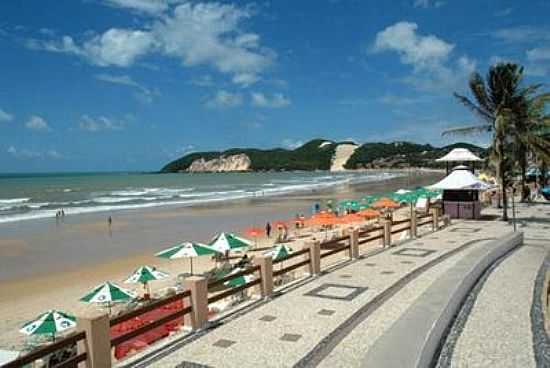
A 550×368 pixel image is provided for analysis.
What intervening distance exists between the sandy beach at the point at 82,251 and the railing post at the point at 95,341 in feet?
16.1

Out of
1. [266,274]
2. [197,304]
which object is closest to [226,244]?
[266,274]

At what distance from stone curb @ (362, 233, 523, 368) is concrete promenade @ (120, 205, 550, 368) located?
158 millimetres

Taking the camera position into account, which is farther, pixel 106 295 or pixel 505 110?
pixel 505 110

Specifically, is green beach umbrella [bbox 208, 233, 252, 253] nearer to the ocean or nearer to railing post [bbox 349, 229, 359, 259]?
railing post [bbox 349, 229, 359, 259]

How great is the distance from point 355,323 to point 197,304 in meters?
2.48

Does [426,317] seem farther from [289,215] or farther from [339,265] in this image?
[289,215]

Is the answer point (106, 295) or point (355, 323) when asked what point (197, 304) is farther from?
point (106, 295)

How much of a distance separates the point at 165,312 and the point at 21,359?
4877 millimetres

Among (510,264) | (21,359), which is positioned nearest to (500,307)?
(510,264)

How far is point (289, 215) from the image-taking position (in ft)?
110

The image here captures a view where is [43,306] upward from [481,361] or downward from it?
downward

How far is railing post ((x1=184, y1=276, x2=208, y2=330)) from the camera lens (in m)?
6.98

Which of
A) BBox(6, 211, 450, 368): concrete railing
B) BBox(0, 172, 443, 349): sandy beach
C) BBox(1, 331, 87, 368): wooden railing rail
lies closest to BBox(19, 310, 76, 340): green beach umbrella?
BBox(0, 172, 443, 349): sandy beach

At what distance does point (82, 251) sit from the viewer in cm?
1998
